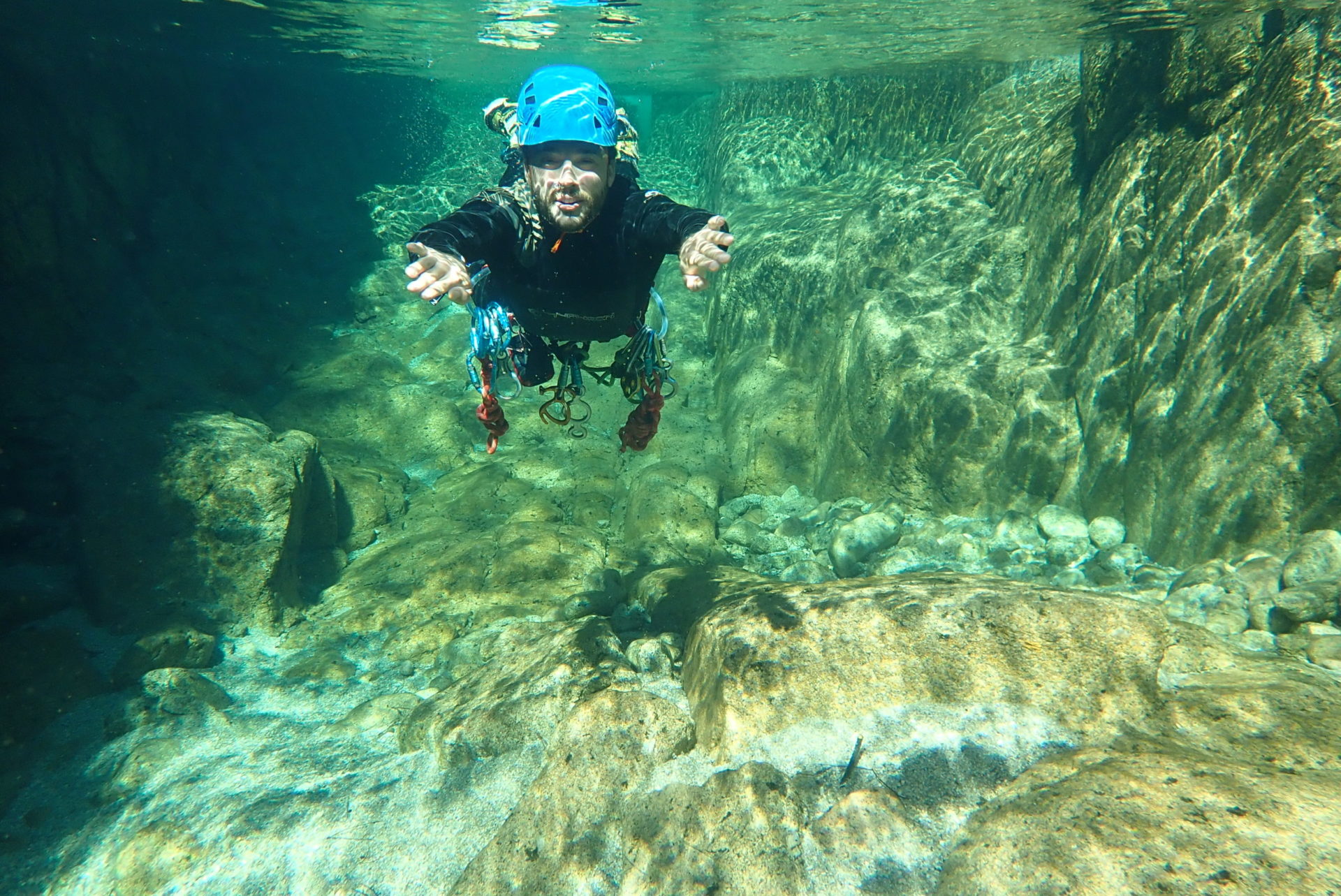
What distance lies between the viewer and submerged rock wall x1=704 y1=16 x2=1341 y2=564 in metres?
4.06

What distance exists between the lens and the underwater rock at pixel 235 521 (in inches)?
225

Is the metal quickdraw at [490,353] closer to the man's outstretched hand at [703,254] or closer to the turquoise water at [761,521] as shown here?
the man's outstretched hand at [703,254]

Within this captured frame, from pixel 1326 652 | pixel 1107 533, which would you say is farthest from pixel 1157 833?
pixel 1107 533

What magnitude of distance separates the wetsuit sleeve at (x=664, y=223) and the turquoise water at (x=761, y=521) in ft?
7.09

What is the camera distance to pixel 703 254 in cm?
260

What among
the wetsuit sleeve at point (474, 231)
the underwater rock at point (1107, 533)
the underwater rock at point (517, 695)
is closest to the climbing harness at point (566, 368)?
the wetsuit sleeve at point (474, 231)

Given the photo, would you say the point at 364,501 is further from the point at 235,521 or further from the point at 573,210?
the point at 573,210

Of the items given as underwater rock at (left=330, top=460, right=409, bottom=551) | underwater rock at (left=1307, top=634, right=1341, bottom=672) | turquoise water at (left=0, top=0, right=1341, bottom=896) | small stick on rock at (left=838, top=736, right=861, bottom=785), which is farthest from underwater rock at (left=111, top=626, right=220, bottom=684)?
underwater rock at (left=1307, top=634, right=1341, bottom=672)

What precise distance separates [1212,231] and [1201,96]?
4.46 feet

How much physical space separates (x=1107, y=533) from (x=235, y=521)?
327 inches

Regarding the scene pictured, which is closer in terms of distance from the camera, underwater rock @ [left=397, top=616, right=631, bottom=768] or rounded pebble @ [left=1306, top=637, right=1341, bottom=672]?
rounded pebble @ [left=1306, top=637, right=1341, bottom=672]

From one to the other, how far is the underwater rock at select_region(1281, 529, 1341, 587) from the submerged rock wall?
31 cm

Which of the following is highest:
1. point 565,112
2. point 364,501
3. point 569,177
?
point 565,112

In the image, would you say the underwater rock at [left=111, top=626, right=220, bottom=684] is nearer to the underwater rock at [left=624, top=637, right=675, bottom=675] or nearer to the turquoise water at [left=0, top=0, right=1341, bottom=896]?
the turquoise water at [left=0, top=0, right=1341, bottom=896]
